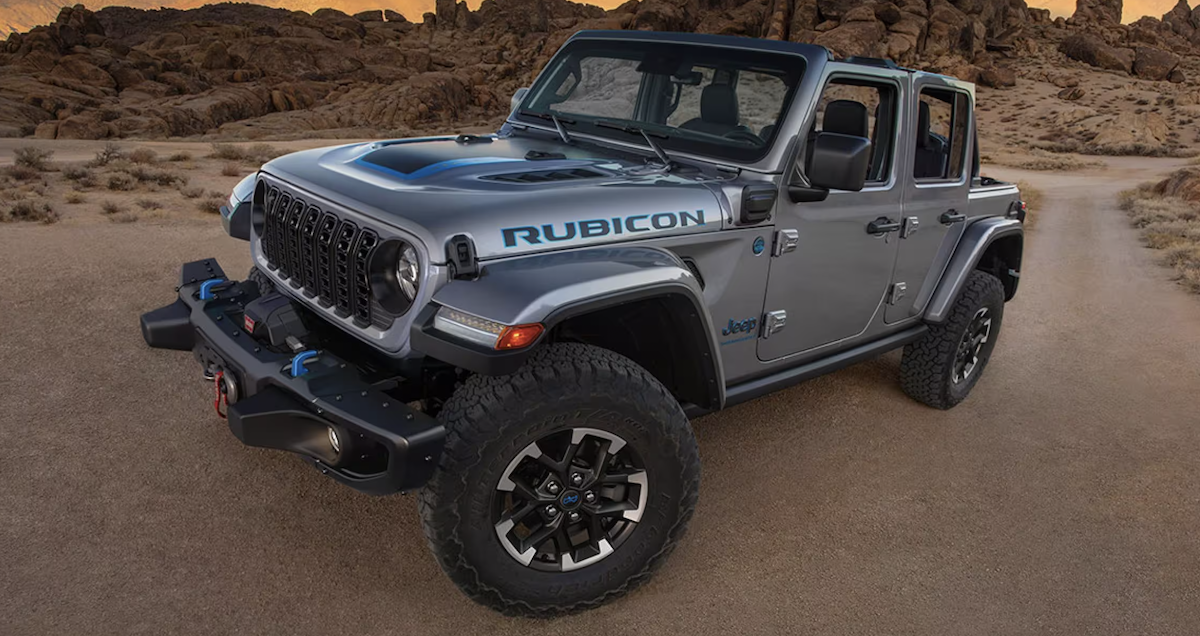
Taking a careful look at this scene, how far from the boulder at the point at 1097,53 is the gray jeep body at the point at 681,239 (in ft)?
243

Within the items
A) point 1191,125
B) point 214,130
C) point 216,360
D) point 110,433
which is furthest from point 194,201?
point 1191,125

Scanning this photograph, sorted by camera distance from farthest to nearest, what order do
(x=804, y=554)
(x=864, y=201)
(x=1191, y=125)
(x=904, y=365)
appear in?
(x=1191, y=125), (x=904, y=365), (x=864, y=201), (x=804, y=554)

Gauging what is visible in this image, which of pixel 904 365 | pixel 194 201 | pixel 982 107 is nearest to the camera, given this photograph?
pixel 904 365

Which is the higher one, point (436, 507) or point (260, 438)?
point (260, 438)

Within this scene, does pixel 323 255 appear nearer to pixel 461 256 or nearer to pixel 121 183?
pixel 461 256

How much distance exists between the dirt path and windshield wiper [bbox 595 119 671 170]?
1.54 meters

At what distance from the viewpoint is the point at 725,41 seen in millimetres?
3803

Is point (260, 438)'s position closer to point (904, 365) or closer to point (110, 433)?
point (110, 433)

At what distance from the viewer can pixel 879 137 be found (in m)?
3.97

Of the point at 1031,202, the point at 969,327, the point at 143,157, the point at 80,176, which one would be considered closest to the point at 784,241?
the point at 969,327

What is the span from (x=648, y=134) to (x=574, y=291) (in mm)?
1402

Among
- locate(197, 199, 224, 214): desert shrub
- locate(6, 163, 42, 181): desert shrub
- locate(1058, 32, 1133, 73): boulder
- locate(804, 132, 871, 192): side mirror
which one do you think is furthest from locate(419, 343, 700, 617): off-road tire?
locate(1058, 32, 1133, 73): boulder

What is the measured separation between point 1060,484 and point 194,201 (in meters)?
10.4

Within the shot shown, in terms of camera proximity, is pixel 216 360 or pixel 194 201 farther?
pixel 194 201
